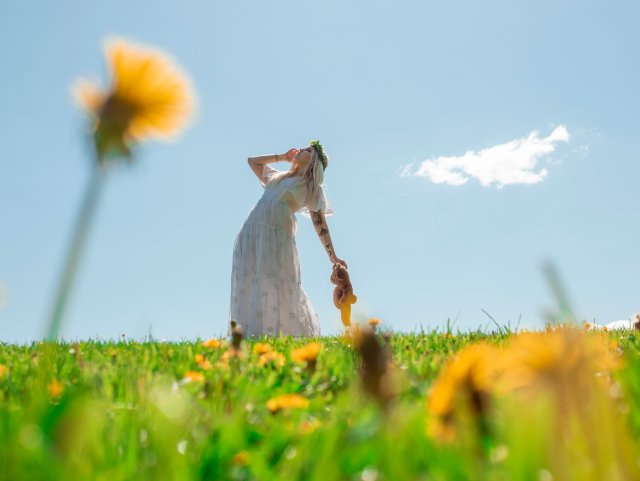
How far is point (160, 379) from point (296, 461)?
109 cm

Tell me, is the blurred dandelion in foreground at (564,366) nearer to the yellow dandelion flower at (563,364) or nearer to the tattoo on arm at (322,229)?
the yellow dandelion flower at (563,364)

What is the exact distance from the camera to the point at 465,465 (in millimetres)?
935

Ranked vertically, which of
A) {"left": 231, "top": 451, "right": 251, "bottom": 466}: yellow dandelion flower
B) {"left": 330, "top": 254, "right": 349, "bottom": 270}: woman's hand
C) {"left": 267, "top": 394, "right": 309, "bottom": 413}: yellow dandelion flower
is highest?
{"left": 330, "top": 254, "right": 349, "bottom": 270}: woman's hand

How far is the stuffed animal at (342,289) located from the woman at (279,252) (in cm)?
17

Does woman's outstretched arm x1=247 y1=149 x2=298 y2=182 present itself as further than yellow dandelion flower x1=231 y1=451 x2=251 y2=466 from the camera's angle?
Yes

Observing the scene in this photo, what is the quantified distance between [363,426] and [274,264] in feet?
19.8

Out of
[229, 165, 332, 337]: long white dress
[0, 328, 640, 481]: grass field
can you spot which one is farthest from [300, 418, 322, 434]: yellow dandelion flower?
[229, 165, 332, 337]: long white dress

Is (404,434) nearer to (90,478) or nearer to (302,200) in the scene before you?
(90,478)

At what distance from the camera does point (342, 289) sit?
6969 mm

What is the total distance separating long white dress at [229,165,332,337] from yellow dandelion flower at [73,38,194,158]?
20.0 feet

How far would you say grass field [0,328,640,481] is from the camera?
0.73 meters

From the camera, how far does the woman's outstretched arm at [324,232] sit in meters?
7.26

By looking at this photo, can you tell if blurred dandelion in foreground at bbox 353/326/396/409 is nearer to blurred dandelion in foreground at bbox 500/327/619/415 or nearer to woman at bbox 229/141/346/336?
blurred dandelion in foreground at bbox 500/327/619/415

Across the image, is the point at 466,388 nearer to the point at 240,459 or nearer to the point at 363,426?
the point at 363,426
